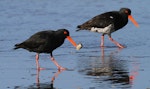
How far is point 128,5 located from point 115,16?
5.52 meters

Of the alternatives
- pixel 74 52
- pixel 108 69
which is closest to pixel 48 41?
pixel 108 69

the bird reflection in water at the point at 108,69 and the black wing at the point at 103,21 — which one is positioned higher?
the black wing at the point at 103,21

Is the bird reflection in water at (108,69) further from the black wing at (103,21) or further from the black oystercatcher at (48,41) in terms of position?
the black wing at (103,21)

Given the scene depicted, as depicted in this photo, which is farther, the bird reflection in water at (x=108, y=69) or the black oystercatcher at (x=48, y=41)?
the black oystercatcher at (x=48, y=41)

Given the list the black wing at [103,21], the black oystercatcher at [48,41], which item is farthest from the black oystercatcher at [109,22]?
the black oystercatcher at [48,41]

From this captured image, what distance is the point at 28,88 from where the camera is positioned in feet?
31.5

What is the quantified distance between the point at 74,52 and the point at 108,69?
2420mm

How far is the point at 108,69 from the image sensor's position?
1118 centimetres

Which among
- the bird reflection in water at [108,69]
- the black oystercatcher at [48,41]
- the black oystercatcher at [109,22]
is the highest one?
the black oystercatcher at [109,22]

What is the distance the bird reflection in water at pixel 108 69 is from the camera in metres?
10.0

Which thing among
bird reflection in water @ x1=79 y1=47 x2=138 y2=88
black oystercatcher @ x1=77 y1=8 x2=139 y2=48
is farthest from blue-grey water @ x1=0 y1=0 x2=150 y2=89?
black oystercatcher @ x1=77 y1=8 x2=139 y2=48

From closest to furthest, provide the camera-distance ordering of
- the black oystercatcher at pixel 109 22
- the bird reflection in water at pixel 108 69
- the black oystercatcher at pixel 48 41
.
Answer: the bird reflection in water at pixel 108 69 → the black oystercatcher at pixel 48 41 → the black oystercatcher at pixel 109 22

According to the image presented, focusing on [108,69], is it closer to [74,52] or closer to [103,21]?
[74,52]

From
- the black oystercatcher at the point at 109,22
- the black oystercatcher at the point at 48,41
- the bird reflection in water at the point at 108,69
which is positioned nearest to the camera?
the bird reflection in water at the point at 108,69
